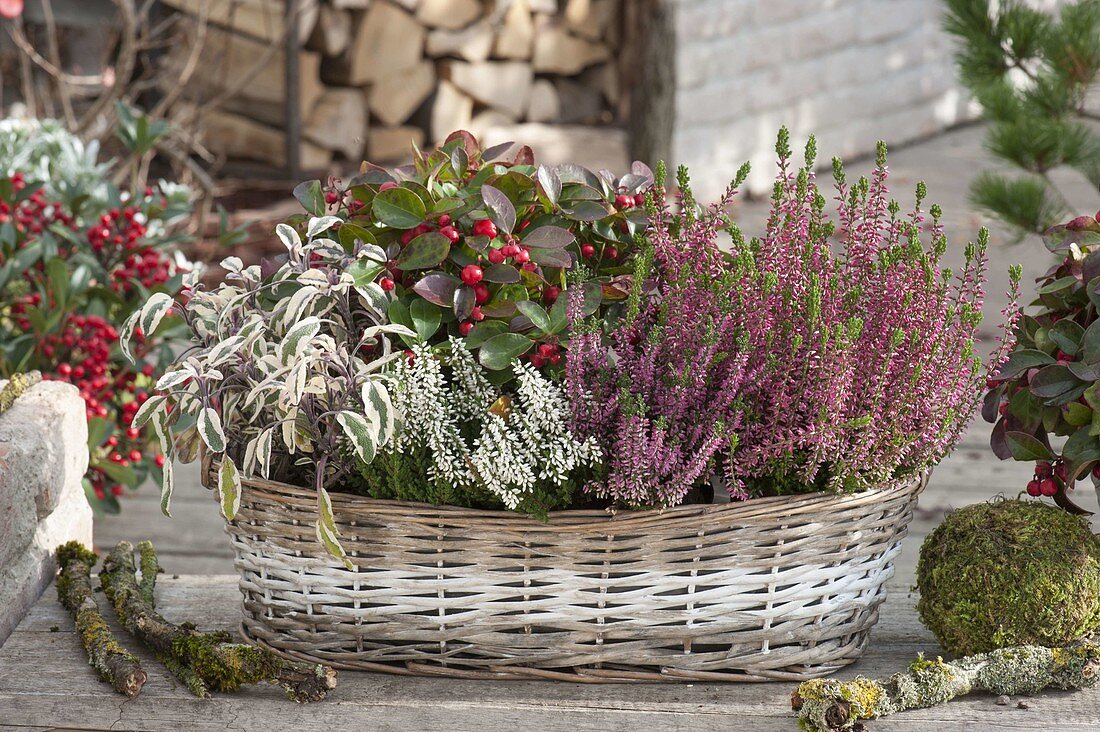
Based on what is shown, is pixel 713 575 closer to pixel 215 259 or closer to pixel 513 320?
pixel 513 320

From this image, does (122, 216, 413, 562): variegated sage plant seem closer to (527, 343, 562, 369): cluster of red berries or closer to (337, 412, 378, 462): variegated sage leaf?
(337, 412, 378, 462): variegated sage leaf

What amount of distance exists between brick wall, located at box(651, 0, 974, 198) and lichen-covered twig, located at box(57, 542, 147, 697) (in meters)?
3.73

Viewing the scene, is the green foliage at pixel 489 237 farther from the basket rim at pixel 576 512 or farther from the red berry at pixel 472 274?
the basket rim at pixel 576 512

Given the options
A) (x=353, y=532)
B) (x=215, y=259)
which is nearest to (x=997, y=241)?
(x=215, y=259)

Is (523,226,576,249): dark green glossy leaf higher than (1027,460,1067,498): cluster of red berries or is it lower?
higher

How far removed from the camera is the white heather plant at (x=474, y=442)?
107 centimetres

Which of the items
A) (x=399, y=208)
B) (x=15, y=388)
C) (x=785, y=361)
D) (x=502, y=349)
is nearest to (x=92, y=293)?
(x=15, y=388)

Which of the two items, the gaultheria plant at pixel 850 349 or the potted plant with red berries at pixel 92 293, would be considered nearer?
the gaultheria plant at pixel 850 349

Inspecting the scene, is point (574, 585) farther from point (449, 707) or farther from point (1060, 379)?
point (1060, 379)

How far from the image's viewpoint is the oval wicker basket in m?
1.10

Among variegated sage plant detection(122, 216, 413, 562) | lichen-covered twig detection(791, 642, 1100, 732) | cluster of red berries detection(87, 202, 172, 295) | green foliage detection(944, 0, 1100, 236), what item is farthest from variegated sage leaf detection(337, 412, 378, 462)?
green foliage detection(944, 0, 1100, 236)

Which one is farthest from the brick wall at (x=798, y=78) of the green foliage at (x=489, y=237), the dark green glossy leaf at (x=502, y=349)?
the dark green glossy leaf at (x=502, y=349)

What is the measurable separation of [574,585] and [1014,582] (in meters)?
0.42

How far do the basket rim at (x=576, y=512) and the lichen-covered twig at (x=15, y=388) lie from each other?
443 mm
